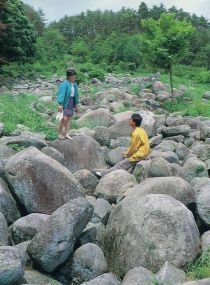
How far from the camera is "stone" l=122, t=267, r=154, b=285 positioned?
6.12 metres

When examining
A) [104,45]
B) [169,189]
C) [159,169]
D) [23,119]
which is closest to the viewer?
[169,189]

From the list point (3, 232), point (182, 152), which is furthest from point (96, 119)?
point (3, 232)

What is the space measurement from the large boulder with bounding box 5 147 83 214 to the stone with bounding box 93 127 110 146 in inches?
199

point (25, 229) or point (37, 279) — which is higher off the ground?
point (25, 229)

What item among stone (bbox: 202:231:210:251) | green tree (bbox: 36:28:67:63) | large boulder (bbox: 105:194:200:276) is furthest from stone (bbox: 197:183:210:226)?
green tree (bbox: 36:28:67:63)

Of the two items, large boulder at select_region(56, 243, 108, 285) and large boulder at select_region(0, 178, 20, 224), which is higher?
large boulder at select_region(0, 178, 20, 224)

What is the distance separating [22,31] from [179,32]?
14363mm

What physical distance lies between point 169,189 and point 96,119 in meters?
8.06

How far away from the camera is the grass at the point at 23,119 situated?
13.7 meters

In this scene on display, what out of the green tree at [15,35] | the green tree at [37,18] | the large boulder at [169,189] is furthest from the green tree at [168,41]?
the green tree at [37,18]

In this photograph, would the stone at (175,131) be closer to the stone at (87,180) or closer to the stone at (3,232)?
the stone at (87,180)

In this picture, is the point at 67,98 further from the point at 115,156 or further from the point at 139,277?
the point at 139,277

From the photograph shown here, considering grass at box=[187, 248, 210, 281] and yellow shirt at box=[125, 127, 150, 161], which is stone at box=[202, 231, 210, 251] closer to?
grass at box=[187, 248, 210, 281]

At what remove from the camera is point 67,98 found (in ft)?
37.4
